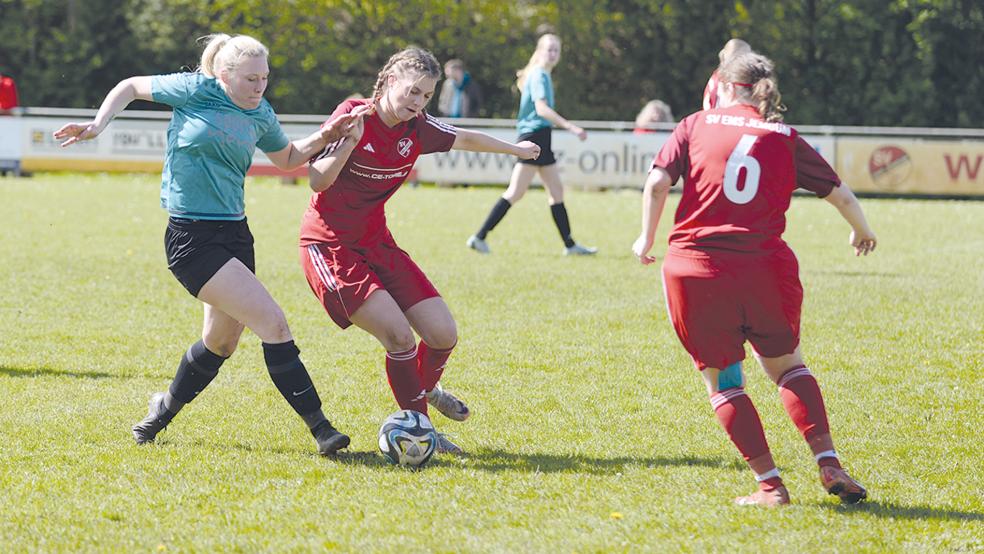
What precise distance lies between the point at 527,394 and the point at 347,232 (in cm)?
171

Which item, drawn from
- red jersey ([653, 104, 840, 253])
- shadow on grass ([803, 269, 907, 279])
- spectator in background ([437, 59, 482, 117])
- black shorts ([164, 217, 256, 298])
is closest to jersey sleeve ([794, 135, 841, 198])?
red jersey ([653, 104, 840, 253])

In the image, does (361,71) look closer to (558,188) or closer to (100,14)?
(100,14)

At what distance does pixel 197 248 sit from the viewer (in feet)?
18.9

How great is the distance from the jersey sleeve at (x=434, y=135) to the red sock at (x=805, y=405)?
2.00 metres

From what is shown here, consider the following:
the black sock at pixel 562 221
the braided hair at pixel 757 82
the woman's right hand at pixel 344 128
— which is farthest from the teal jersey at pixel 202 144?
the black sock at pixel 562 221

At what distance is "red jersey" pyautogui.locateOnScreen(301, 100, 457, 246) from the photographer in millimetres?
5980

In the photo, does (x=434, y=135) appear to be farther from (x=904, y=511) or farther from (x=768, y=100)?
(x=904, y=511)

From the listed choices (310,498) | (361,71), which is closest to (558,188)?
(310,498)

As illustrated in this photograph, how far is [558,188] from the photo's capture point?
13.6 metres

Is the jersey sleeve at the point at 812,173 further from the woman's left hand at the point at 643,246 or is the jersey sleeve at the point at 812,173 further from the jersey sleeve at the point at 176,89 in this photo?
the jersey sleeve at the point at 176,89

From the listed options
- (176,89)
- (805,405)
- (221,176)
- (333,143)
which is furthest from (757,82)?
(176,89)

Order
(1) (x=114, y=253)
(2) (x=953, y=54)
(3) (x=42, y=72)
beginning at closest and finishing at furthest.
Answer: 1. (1) (x=114, y=253)
2. (2) (x=953, y=54)
3. (3) (x=42, y=72)

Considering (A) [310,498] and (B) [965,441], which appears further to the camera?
(B) [965,441]

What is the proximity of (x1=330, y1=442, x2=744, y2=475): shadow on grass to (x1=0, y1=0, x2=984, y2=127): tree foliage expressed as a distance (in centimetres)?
2435
